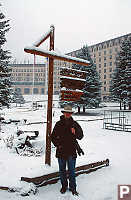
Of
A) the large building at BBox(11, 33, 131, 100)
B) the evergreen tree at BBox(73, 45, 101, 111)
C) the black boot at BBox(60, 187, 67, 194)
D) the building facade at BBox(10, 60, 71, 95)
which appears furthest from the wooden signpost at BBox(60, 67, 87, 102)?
the building facade at BBox(10, 60, 71, 95)

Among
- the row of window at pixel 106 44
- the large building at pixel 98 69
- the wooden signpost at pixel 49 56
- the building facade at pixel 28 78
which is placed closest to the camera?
the wooden signpost at pixel 49 56

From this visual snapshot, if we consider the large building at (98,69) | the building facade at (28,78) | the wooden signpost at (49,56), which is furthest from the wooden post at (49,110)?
the building facade at (28,78)

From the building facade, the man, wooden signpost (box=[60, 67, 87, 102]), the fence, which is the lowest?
the fence

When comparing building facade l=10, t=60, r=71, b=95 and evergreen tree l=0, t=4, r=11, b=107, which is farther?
building facade l=10, t=60, r=71, b=95

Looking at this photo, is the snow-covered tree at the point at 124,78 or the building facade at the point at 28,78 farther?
the building facade at the point at 28,78

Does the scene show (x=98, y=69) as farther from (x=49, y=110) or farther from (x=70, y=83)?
(x=49, y=110)

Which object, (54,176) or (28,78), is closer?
(54,176)

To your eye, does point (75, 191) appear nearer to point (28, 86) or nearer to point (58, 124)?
point (58, 124)

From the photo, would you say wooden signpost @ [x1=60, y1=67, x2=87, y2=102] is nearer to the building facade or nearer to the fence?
the fence

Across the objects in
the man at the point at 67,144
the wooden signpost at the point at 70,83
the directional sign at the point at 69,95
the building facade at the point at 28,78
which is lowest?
the man at the point at 67,144

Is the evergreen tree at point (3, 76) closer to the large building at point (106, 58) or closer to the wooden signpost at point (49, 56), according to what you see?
the wooden signpost at point (49, 56)

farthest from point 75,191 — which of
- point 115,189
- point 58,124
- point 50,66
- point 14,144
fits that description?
point 14,144

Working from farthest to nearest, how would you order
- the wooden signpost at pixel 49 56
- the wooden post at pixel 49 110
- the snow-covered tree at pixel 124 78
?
the snow-covered tree at pixel 124 78, the wooden post at pixel 49 110, the wooden signpost at pixel 49 56

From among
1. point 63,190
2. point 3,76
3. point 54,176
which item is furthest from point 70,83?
point 3,76
